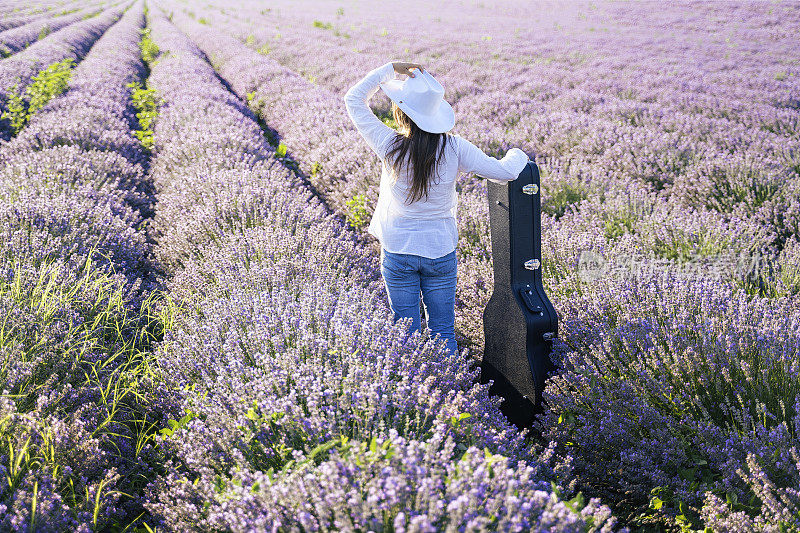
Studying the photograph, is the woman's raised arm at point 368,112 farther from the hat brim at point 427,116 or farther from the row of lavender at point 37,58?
the row of lavender at point 37,58

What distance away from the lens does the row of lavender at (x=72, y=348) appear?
1.66m

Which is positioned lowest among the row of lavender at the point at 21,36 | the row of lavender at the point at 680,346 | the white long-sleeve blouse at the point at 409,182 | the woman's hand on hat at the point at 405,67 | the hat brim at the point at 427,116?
the row of lavender at the point at 680,346

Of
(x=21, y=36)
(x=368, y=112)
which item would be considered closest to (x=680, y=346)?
(x=368, y=112)

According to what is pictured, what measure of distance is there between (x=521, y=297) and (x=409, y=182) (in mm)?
739

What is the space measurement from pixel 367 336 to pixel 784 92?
10.2 meters

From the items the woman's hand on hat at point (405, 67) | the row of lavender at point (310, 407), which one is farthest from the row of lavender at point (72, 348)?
the woman's hand on hat at point (405, 67)

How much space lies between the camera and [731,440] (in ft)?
5.82

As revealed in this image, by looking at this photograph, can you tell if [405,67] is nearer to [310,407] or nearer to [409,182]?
[409,182]

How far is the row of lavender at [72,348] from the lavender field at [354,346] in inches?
0.6

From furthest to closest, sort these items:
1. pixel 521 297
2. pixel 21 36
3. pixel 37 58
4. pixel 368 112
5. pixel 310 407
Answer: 1. pixel 21 36
2. pixel 37 58
3. pixel 521 297
4. pixel 368 112
5. pixel 310 407

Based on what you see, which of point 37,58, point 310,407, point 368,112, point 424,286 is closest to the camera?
point 310,407

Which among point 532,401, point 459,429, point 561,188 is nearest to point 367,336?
point 459,429

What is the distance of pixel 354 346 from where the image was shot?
82.1 inches

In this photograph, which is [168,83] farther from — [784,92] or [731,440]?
[784,92]
